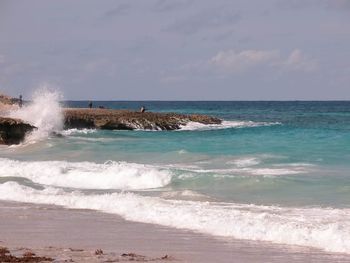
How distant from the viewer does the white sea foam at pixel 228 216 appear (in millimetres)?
13680

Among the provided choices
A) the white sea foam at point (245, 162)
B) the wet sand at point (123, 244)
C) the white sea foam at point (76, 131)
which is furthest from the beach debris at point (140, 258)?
the white sea foam at point (76, 131)

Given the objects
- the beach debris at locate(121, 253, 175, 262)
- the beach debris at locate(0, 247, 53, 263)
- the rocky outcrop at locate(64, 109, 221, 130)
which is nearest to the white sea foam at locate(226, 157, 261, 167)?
the beach debris at locate(121, 253, 175, 262)

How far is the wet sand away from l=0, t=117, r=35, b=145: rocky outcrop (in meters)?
25.0

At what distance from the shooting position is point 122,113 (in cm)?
5931

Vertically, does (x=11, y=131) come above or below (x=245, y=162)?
above

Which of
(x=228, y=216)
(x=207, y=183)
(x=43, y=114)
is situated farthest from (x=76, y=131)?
(x=228, y=216)

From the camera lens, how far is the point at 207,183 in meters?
22.7

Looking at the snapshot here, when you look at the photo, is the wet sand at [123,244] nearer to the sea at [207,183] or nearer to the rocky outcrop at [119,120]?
the sea at [207,183]

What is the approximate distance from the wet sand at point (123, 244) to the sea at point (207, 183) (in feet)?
2.43

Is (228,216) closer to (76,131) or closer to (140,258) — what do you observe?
(140,258)

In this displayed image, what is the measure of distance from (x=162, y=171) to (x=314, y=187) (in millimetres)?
5539

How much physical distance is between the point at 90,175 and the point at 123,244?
12365 mm

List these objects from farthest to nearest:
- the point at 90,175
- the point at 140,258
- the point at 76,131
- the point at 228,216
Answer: the point at 76,131, the point at 90,175, the point at 228,216, the point at 140,258

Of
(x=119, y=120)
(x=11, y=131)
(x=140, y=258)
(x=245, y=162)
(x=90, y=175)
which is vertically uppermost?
(x=119, y=120)
